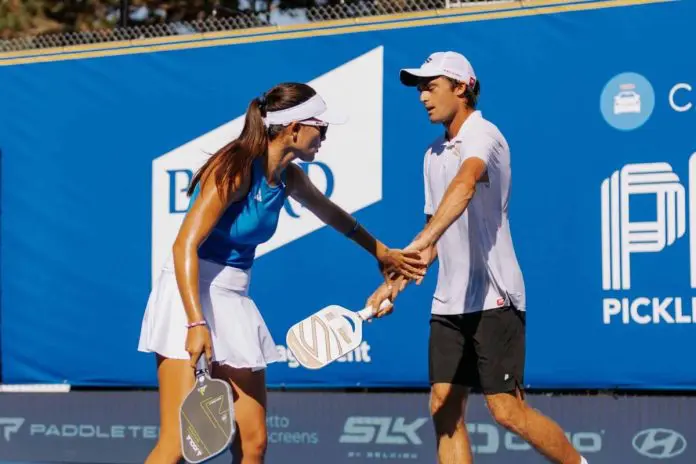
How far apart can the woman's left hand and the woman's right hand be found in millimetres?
956

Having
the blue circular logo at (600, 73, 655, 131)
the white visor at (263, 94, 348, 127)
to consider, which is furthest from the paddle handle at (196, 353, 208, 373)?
the blue circular logo at (600, 73, 655, 131)

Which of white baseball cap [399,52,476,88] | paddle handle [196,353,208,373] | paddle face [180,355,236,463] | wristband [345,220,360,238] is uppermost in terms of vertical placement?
white baseball cap [399,52,476,88]

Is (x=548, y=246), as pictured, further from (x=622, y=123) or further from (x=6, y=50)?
(x=6, y=50)

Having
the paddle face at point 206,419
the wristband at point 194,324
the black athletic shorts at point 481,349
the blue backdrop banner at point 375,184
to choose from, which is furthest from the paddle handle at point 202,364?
the blue backdrop banner at point 375,184

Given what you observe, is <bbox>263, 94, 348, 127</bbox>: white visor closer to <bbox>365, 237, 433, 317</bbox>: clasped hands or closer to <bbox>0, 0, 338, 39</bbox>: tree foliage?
<bbox>365, 237, 433, 317</bbox>: clasped hands

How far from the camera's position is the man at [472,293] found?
5.26 meters

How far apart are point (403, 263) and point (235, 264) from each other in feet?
2.26

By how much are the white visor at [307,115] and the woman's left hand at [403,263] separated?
0.58 metres

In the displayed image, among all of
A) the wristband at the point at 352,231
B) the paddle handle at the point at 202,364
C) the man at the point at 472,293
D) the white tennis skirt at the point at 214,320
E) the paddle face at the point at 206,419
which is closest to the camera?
the paddle face at the point at 206,419

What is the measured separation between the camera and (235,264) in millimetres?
4680

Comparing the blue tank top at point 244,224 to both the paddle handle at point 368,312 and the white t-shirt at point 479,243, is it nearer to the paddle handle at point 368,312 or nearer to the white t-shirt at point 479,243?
the paddle handle at point 368,312

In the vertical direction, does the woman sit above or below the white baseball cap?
below

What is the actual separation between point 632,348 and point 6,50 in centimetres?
461

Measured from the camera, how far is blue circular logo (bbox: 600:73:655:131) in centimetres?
664
